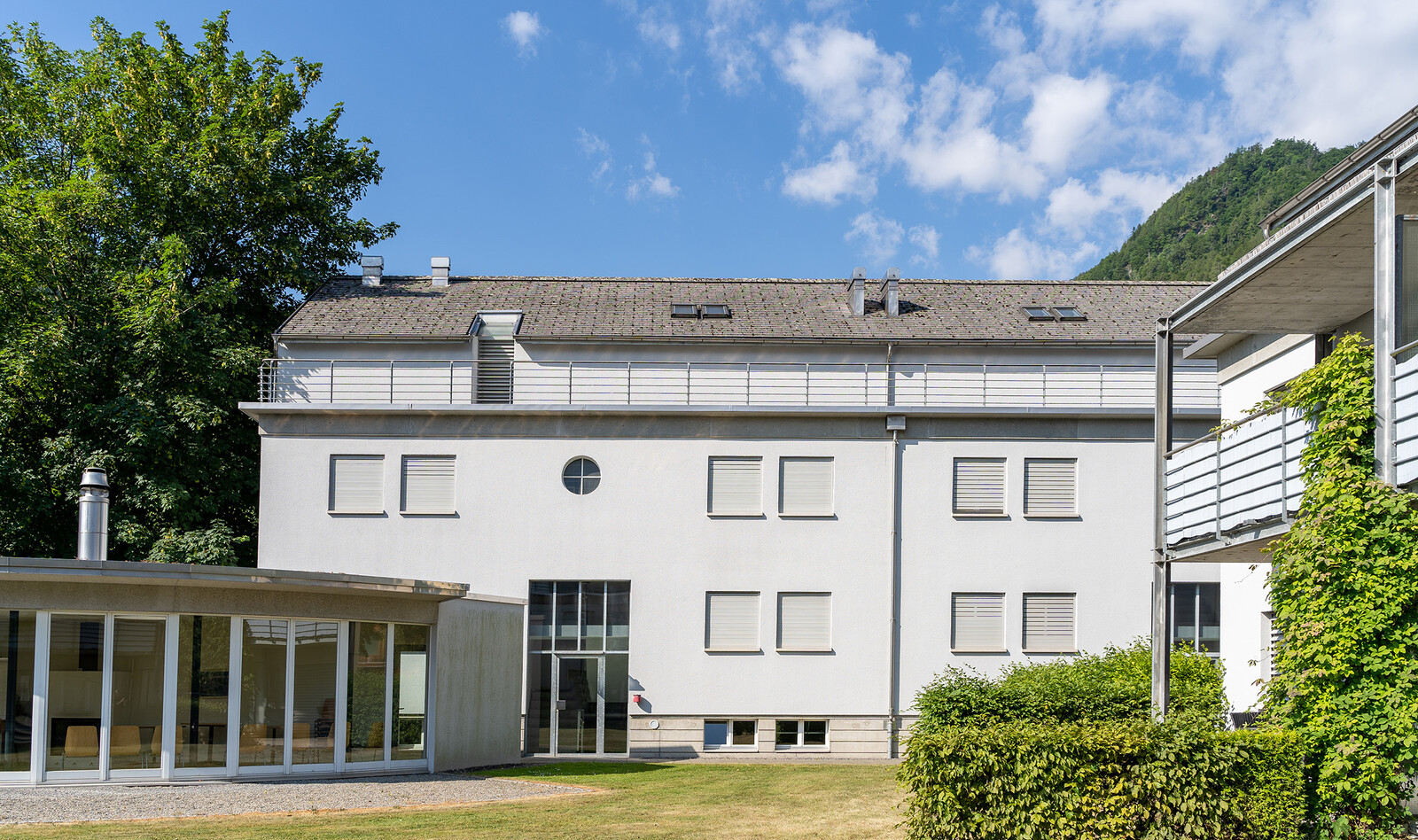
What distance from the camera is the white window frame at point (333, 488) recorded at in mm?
24891

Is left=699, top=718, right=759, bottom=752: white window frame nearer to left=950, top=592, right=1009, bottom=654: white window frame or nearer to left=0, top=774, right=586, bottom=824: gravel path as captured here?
left=950, top=592, right=1009, bottom=654: white window frame

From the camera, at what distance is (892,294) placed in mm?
28188

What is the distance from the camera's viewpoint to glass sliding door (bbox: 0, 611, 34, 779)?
15.8 m

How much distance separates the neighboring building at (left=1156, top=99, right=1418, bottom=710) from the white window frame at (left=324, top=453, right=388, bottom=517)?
1542 cm

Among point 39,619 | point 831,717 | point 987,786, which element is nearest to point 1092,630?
point 831,717

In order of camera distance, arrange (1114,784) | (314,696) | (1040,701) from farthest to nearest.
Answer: (314,696) < (1040,701) < (1114,784)

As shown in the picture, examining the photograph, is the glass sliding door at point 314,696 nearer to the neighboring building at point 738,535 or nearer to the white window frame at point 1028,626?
the neighboring building at point 738,535

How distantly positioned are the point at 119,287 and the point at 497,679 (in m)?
12.6

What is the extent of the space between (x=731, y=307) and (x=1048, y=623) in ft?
30.9

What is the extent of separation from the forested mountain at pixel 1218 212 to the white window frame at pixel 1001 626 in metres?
Answer: 31.9

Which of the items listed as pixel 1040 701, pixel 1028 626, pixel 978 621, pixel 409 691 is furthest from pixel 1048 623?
pixel 1040 701

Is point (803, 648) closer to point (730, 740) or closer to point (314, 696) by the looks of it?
point (730, 740)

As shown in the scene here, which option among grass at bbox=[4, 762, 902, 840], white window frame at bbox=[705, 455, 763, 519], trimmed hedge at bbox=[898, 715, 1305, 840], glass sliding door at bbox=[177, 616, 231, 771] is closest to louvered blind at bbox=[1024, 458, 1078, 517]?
white window frame at bbox=[705, 455, 763, 519]

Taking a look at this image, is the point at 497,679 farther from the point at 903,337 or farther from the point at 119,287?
the point at 119,287
